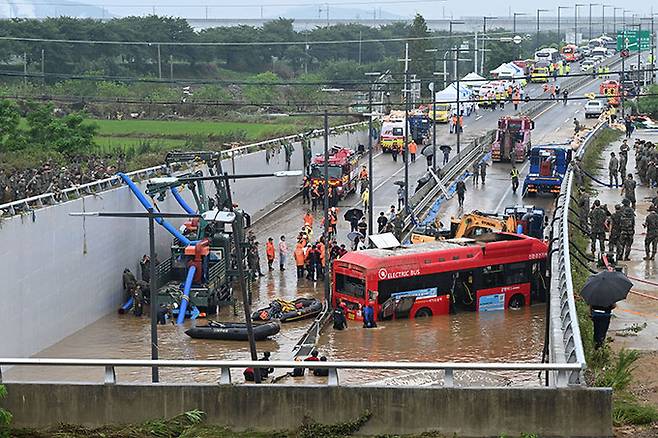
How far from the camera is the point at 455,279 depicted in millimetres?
34562

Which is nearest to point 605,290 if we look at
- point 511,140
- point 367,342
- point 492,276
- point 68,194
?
point 367,342

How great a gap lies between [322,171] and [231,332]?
2506 cm

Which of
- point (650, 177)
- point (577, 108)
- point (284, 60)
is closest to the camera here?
point (650, 177)

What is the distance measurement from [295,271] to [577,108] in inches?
2460

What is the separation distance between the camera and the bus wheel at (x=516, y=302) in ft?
116

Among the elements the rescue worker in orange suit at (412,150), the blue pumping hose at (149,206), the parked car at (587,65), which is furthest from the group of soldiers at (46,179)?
the parked car at (587,65)

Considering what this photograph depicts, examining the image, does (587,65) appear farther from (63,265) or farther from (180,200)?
(63,265)

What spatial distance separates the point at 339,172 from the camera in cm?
5841

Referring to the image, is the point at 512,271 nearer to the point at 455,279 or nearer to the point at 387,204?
the point at 455,279

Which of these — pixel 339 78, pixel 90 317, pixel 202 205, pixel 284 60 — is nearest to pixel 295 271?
pixel 202 205

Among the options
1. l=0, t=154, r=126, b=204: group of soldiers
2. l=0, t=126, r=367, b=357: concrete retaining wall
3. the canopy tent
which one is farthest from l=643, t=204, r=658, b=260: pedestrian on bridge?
the canopy tent

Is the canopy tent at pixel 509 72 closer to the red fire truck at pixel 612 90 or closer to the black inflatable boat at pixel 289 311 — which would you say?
the red fire truck at pixel 612 90

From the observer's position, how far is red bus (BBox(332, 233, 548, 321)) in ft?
110

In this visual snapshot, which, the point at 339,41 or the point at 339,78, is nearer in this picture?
the point at 339,78
